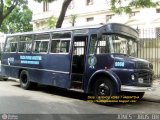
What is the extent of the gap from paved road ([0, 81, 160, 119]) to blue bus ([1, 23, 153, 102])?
0.52 metres

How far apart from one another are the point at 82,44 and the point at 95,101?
2263 millimetres

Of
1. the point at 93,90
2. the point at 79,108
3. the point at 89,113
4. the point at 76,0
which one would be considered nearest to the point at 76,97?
the point at 93,90

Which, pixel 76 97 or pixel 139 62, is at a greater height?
pixel 139 62

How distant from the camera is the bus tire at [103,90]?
37.9ft

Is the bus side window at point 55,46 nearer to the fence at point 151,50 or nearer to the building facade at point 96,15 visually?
the fence at point 151,50

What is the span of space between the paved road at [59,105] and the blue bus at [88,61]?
522mm

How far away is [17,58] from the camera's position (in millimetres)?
16625

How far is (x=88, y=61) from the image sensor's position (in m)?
12.3

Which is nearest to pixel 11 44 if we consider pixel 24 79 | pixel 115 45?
pixel 24 79

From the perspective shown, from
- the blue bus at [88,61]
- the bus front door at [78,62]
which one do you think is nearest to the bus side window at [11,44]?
the blue bus at [88,61]

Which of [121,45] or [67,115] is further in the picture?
[121,45]

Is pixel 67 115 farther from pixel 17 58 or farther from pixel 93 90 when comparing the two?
pixel 17 58

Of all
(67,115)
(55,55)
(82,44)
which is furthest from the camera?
(55,55)

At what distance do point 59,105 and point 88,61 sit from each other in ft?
6.43
